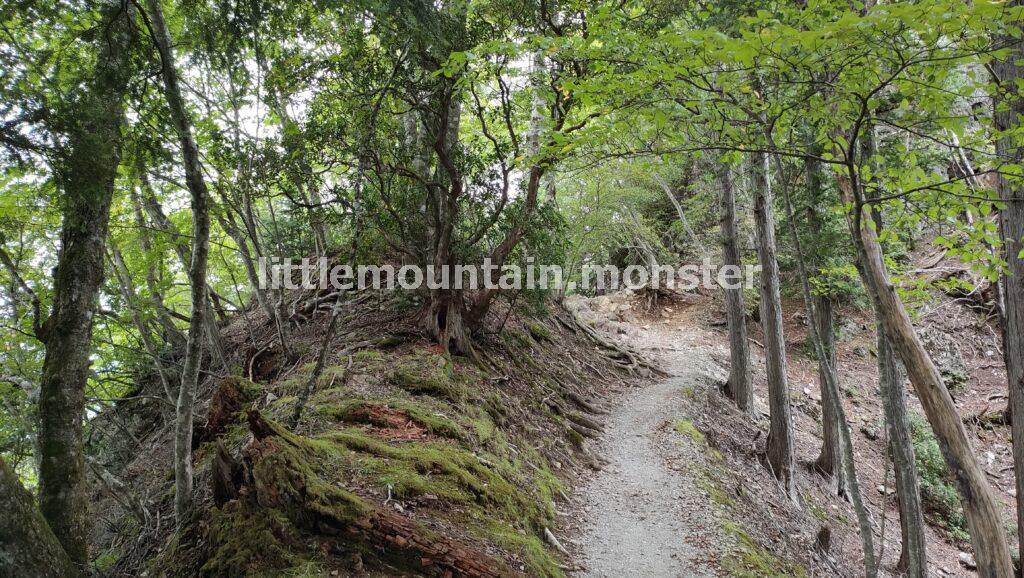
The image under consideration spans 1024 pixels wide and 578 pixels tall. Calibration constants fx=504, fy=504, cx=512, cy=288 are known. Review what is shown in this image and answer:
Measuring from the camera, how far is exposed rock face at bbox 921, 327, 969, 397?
13383mm

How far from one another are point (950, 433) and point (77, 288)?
21.8 feet

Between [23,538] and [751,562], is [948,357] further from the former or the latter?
[23,538]

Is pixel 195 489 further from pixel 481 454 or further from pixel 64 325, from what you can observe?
pixel 481 454

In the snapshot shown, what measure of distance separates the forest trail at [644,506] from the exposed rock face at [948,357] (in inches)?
338

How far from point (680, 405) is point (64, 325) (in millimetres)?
9624

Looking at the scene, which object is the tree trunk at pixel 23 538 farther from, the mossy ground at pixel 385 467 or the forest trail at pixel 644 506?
the forest trail at pixel 644 506

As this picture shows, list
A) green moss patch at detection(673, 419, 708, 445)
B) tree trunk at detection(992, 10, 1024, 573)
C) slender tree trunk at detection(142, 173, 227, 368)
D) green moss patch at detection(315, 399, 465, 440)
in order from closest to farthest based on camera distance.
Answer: tree trunk at detection(992, 10, 1024, 573), green moss patch at detection(315, 399, 465, 440), slender tree trunk at detection(142, 173, 227, 368), green moss patch at detection(673, 419, 708, 445)

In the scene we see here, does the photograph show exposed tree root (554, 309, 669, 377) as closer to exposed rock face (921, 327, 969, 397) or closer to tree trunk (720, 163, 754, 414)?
tree trunk (720, 163, 754, 414)

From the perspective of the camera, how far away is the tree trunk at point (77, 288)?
3.06m

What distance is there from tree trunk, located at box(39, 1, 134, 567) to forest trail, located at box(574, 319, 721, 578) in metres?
3.85

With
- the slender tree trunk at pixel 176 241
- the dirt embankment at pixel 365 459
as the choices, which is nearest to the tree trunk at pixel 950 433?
the dirt embankment at pixel 365 459

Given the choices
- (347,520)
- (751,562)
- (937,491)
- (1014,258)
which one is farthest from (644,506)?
(937,491)

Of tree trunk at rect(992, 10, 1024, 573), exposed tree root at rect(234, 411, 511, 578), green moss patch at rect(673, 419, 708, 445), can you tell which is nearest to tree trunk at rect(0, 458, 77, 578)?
exposed tree root at rect(234, 411, 511, 578)

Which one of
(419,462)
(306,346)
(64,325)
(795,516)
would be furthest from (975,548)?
(306,346)
